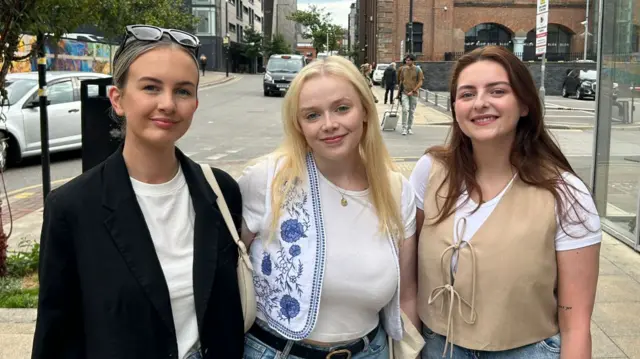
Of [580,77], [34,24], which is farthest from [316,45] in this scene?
[34,24]

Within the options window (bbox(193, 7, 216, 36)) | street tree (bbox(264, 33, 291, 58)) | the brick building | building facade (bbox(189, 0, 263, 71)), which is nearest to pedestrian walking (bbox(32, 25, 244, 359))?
the brick building

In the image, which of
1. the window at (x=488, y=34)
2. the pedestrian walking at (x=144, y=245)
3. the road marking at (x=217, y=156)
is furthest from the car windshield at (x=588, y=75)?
the pedestrian walking at (x=144, y=245)

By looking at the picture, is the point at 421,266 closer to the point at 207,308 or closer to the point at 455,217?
the point at 455,217

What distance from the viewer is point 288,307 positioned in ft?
6.47

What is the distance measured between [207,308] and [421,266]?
2.57ft

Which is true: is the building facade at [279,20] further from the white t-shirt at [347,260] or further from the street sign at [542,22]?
the white t-shirt at [347,260]

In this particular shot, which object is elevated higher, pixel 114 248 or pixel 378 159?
pixel 378 159

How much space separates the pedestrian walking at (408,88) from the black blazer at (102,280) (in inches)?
552

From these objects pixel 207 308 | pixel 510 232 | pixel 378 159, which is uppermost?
pixel 378 159

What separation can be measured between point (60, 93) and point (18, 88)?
0.73 m

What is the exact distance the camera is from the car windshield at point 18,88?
10.6 m

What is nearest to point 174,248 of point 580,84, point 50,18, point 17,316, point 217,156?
point 17,316

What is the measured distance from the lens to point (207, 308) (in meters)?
1.81

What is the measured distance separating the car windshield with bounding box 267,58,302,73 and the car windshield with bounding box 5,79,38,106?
17.3m
